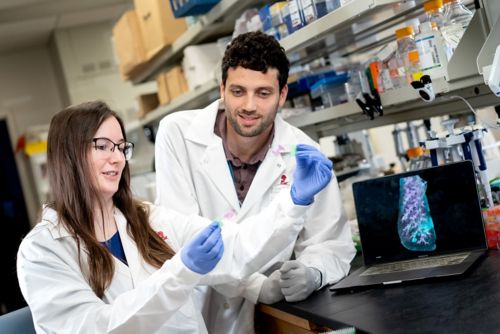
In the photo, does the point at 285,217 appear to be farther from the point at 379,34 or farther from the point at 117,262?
the point at 379,34

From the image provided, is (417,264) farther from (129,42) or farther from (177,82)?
(129,42)

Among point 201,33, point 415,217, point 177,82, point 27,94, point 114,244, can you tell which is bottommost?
point 415,217

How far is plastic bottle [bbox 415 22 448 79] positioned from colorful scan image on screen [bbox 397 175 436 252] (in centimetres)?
33

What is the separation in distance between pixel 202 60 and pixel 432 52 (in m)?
1.88

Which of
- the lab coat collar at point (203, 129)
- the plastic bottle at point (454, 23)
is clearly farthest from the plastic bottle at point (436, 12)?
the lab coat collar at point (203, 129)

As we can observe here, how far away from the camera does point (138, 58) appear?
436 cm

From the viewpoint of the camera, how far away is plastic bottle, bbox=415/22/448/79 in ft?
6.35

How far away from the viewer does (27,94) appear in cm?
880

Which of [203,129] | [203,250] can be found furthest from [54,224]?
[203,129]

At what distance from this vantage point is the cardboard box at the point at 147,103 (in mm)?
4965

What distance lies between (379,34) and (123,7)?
16.8ft

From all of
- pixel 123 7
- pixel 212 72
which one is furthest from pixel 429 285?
pixel 123 7

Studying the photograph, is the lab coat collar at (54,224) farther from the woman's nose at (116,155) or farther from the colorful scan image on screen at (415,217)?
the colorful scan image on screen at (415,217)

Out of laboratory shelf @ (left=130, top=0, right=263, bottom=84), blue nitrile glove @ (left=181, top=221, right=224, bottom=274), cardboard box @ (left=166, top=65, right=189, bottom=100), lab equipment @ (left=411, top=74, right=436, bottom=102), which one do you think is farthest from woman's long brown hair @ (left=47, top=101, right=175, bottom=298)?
cardboard box @ (left=166, top=65, right=189, bottom=100)
